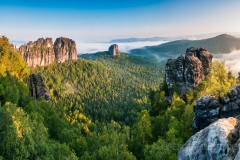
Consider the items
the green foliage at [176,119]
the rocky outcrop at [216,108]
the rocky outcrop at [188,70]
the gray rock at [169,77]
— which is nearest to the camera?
the green foliage at [176,119]

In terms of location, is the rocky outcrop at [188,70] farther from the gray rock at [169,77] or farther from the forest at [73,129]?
the forest at [73,129]

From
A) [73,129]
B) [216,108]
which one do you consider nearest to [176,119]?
[216,108]

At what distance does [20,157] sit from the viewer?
22.9 metres

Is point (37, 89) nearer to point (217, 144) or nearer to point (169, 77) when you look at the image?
point (169, 77)

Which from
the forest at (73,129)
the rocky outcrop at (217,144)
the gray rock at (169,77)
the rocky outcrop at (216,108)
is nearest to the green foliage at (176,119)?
the forest at (73,129)

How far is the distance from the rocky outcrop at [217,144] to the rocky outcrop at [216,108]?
49.1ft

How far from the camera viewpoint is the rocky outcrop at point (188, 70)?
60156 mm

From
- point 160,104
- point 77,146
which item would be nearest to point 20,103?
point 77,146

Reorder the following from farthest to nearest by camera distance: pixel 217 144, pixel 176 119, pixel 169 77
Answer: pixel 169 77 → pixel 176 119 → pixel 217 144

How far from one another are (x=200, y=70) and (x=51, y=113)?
40.1 meters

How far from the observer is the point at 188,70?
6056 centimetres

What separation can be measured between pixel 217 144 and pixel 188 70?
48552mm

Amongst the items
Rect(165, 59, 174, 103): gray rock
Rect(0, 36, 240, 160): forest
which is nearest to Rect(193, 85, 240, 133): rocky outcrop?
Rect(0, 36, 240, 160): forest

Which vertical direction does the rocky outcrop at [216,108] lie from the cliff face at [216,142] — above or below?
below
